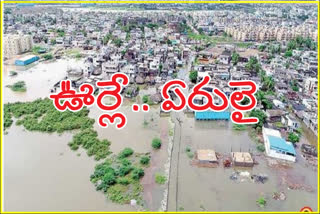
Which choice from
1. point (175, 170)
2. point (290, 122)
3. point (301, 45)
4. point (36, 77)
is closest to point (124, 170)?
point (175, 170)

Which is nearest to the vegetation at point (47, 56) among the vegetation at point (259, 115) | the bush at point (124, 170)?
the vegetation at point (259, 115)

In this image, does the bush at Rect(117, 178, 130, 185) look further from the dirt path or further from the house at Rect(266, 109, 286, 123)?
the house at Rect(266, 109, 286, 123)

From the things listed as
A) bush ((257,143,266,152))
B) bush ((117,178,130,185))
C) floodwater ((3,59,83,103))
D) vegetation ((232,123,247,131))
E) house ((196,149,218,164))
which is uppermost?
house ((196,149,218,164))

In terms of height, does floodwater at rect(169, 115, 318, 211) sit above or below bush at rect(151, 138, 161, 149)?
below

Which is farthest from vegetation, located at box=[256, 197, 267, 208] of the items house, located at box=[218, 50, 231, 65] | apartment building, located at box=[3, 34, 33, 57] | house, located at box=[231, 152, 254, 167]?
apartment building, located at box=[3, 34, 33, 57]

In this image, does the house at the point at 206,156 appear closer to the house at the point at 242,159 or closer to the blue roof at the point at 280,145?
the house at the point at 242,159

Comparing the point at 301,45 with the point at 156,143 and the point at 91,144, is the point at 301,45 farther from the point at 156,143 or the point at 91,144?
the point at 91,144

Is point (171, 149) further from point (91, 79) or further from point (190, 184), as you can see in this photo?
point (91, 79)
